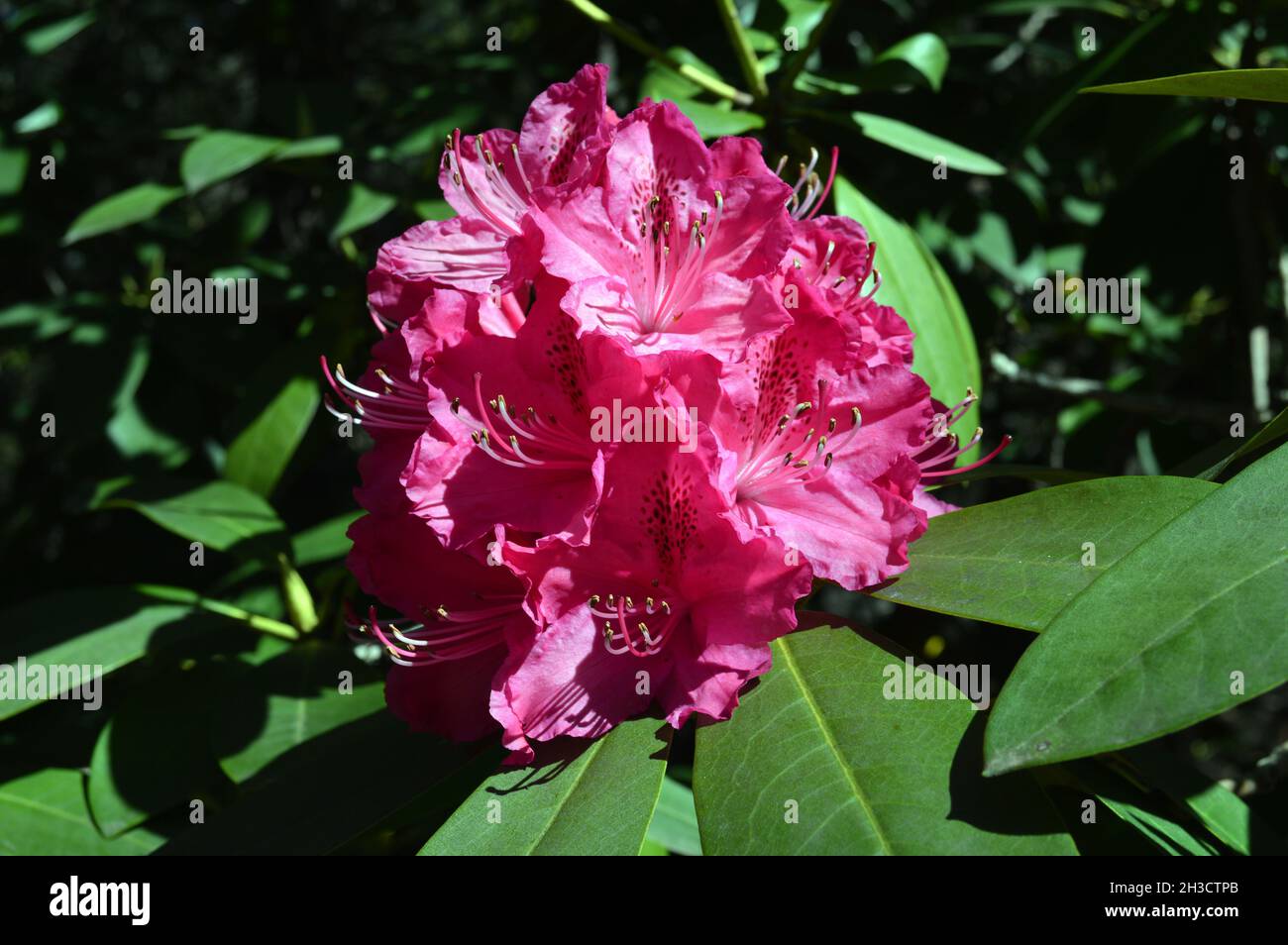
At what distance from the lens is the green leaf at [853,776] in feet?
2.47

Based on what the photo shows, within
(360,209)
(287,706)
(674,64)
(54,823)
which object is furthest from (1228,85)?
(54,823)

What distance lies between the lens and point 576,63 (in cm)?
233

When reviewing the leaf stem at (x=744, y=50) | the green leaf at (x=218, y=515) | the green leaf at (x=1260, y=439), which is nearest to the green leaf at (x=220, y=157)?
the green leaf at (x=218, y=515)

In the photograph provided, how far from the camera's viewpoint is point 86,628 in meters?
1.43

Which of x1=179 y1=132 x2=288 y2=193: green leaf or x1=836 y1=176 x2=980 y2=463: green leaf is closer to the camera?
x1=836 y1=176 x2=980 y2=463: green leaf

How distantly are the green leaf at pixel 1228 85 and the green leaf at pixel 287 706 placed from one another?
0.94 meters

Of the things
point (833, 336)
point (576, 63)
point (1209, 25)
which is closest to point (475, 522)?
point (833, 336)

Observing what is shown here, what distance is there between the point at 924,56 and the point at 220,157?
1025 mm

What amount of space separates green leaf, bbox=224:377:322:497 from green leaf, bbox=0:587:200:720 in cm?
24

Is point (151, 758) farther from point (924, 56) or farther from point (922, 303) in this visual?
point (924, 56)

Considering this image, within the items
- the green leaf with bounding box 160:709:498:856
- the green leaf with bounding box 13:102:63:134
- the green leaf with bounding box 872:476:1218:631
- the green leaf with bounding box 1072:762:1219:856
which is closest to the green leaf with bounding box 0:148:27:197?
the green leaf with bounding box 13:102:63:134

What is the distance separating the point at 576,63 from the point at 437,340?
155 cm

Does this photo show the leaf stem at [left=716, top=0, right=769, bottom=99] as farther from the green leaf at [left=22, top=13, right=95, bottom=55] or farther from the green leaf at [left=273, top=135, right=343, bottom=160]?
the green leaf at [left=22, top=13, right=95, bottom=55]

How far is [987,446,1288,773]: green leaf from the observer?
69 cm
